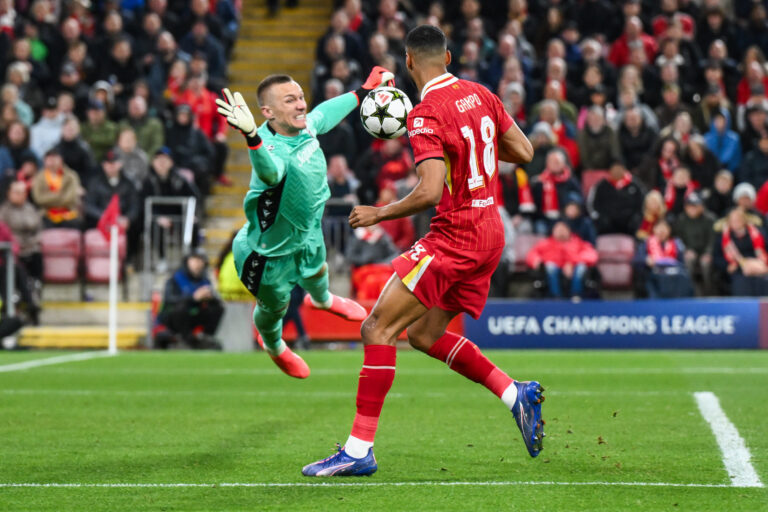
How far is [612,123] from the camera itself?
18656mm

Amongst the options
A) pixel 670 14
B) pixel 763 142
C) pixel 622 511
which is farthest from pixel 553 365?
pixel 670 14

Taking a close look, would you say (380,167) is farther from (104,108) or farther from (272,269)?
(272,269)

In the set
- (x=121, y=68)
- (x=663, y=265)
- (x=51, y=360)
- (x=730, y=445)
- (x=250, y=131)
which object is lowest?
(x=51, y=360)

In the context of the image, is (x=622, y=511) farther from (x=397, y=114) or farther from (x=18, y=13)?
(x=18, y=13)

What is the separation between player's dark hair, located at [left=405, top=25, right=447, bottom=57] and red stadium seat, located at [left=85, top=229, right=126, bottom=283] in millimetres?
11745

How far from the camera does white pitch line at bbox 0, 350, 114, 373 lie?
13242 mm

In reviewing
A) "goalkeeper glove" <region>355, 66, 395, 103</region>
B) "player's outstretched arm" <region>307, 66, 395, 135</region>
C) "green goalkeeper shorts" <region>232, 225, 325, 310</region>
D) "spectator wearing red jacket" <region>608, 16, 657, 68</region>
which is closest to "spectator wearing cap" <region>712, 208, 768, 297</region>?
"spectator wearing red jacket" <region>608, 16, 657, 68</region>

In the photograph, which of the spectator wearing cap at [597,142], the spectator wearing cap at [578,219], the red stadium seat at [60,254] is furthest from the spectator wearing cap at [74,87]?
the spectator wearing cap at [578,219]

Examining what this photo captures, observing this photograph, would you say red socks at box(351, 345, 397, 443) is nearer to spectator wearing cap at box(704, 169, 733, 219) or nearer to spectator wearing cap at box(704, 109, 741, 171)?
spectator wearing cap at box(704, 169, 733, 219)

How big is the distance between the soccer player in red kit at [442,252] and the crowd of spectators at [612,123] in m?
10.0

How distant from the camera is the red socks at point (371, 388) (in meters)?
6.44

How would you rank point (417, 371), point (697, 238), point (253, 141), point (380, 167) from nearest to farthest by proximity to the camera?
point (253, 141)
point (417, 371)
point (697, 238)
point (380, 167)

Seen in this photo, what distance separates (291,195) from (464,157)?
211 centimetres

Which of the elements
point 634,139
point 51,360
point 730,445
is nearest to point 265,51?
point 634,139
